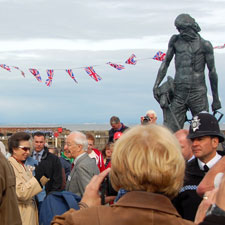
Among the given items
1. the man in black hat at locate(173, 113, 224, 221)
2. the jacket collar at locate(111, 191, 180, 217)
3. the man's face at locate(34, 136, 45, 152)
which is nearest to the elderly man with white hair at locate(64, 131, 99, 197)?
the man in black hat at locate(173, 113, 224, 221)

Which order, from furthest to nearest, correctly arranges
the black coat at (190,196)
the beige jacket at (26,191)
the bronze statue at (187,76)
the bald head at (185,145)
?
the bronze statue at (187,76) < the beige jacket at (26,191) < the bald head at (185,145) < the black coat at (190,196)

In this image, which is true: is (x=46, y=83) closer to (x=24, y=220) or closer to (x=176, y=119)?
(x=176, y=119)

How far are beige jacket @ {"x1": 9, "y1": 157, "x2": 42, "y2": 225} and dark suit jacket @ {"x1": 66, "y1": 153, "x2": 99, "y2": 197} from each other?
0.39 m

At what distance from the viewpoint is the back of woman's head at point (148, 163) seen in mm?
2465

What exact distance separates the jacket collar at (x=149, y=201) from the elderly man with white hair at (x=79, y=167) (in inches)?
151

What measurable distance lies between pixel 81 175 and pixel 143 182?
3909mm

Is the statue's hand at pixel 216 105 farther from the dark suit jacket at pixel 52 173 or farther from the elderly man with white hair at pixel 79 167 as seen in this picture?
the elderly man with white hair at pixel 79 167

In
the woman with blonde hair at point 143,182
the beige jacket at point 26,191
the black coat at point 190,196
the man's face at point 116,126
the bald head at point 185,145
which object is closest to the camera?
the woman with blonde hair at point 143,182

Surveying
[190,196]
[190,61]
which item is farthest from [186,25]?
[190,196]

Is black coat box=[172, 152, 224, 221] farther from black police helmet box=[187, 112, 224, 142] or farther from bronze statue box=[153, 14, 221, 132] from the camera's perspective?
bronze statue box=[153, 14, 221, 132]

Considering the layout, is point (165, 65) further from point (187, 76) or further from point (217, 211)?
point (217, 211)

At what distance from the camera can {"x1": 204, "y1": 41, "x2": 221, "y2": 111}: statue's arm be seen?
9.85 meters

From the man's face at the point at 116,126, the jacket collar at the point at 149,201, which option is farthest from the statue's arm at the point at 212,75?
the jacket collar at the point at 149,201

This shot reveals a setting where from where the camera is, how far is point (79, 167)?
6418 mm
